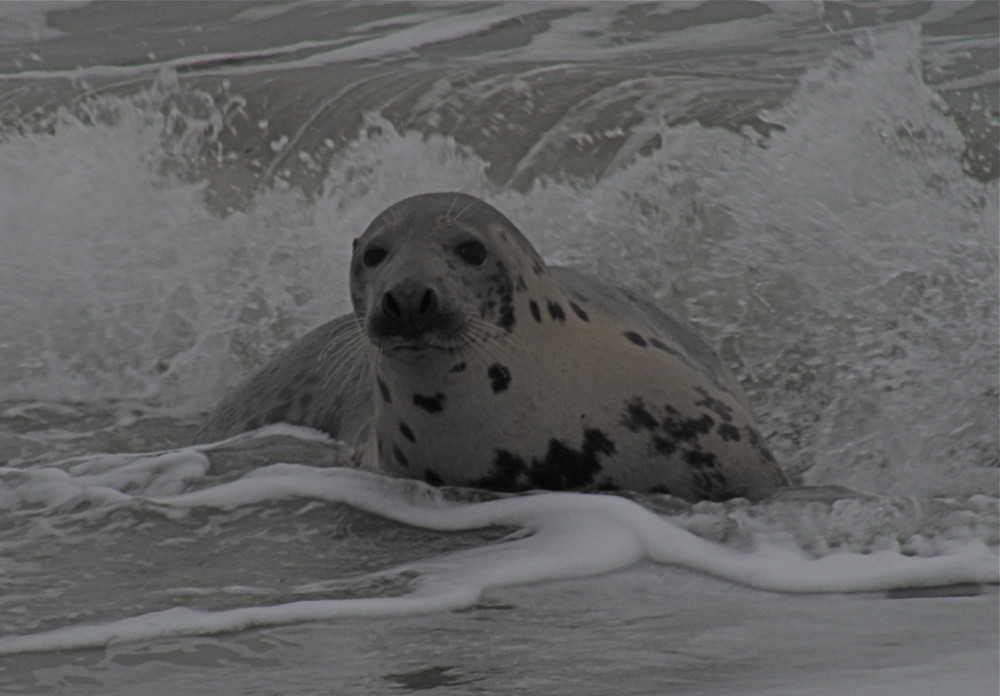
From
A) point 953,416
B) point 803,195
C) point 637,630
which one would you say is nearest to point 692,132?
point 803,195

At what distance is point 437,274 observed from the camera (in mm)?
3672

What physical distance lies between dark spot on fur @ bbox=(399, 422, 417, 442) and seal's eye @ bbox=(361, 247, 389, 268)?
38 centimetres

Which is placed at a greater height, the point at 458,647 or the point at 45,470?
the point at 45,470

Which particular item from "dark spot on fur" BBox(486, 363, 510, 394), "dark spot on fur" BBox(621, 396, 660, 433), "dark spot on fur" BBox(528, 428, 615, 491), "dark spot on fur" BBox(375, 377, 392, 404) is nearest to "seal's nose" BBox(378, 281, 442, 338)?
"dark spot on fur" BBox(486, 363, 510, 394)

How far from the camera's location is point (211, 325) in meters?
6.70

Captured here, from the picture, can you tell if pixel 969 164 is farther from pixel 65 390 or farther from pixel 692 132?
pixel 65 390

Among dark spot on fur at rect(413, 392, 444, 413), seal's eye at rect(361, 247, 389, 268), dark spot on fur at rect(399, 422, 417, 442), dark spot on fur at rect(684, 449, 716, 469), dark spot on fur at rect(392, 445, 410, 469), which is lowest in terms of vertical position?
dark spot on fur at rect(684, 449, 716, 469)

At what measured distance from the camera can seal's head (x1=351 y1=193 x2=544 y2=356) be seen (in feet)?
11.7

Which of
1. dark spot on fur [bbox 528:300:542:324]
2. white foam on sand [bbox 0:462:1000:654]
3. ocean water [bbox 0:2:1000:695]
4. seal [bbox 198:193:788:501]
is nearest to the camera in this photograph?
ocean water [bbox 0:2:1000:695]

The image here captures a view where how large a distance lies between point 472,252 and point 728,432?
0.77m

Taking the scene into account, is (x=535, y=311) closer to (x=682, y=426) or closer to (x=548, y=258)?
(x=682, y=426)

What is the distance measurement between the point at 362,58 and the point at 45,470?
687 centimetres

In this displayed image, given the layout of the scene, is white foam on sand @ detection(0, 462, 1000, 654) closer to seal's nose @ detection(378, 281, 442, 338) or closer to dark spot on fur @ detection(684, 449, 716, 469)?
dark spot on fur @ detection(684, 449, 716, 469)

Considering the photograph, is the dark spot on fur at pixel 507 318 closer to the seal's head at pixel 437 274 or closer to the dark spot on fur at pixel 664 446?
the seal's head at pixel 437 274
